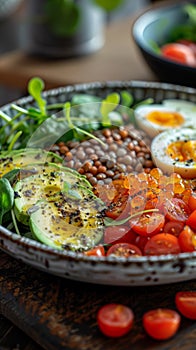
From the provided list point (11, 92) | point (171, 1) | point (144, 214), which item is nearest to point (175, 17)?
point (171, 1)

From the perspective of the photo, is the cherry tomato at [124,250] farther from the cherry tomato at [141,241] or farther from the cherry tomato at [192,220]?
the cherry tomato at [192,220]

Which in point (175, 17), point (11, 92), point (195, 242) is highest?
point (195, 242)

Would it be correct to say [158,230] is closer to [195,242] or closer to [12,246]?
[195,242]

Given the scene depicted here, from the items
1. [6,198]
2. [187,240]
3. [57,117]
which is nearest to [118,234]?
[187,240]

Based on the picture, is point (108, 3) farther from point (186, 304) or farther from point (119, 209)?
point (186, 304)

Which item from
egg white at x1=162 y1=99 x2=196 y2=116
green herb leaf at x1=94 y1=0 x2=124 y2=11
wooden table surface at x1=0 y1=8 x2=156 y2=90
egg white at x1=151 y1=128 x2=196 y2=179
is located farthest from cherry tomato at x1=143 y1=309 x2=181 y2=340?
green herb leaf at x1=94 y1=0 x2=124 y2=11

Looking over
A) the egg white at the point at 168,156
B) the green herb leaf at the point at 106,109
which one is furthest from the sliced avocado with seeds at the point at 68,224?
the green herb leaf at the point at 106,109

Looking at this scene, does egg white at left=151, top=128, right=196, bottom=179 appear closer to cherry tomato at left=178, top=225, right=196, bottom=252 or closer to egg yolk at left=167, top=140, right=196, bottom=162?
egg yolk at left=167, top=140, right=196, bottom=162
